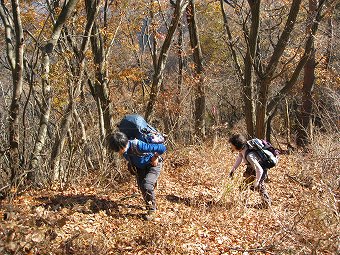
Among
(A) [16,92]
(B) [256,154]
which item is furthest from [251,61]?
(A) [16,92]

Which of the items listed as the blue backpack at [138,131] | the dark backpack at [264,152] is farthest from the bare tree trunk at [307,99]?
the blue backpack at [138,131]

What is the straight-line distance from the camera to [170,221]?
4.93 metres

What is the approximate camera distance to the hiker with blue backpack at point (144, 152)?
4766 mm

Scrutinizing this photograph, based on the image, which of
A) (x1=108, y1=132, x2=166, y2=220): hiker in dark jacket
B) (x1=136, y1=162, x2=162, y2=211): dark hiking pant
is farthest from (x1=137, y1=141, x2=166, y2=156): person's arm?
(x1=136, y1=162, x2=162, y2=211): dark hiking pant

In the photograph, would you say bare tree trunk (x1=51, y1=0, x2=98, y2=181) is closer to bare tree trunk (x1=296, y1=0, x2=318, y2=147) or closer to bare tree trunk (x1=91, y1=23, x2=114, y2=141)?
bare tree trunk (x1=91, y1=23, x2=114, y2=141)

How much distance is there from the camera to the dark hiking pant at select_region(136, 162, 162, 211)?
4.97 meters

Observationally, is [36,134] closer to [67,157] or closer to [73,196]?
[67,157]

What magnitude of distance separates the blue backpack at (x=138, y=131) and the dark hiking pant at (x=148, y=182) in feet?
1.44

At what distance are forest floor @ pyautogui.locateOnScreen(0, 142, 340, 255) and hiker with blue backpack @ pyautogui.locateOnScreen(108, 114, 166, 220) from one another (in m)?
0.43

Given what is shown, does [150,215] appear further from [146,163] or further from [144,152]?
[144,152]

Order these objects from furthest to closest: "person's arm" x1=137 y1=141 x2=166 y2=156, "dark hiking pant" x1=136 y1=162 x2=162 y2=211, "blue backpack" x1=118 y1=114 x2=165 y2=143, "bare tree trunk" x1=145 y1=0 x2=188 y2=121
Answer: "bare tree trunk" x1=145 y1=0 x2=188 y2=121
"dark hiking pant" x1=136 y1=162 x2=162 y2=211
"blue backpack" x1=118 y1=114 x2=165 y2=143
"person's arm" x1=137 y1=141 x2=166 y2=156

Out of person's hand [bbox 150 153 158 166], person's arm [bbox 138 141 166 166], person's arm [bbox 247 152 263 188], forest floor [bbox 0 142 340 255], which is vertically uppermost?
person's arm [bbox 138 141 166 166]

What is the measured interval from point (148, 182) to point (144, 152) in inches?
18.2

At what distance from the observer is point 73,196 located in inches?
218
